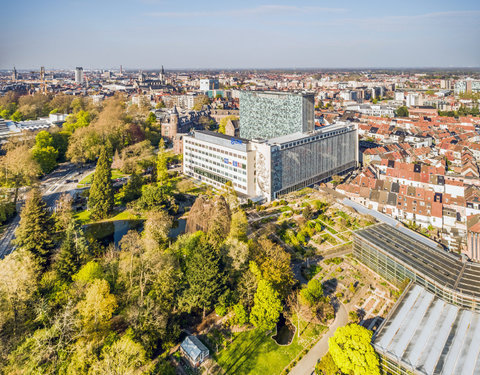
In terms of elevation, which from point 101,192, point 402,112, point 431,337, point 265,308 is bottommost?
point 431,337

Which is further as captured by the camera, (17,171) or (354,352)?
(17,171)

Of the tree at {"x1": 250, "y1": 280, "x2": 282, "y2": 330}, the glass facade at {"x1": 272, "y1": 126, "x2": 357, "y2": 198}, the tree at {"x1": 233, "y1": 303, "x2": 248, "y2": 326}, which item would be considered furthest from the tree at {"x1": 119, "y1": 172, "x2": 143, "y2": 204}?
the tree at {"x1": 250, "y1": 280, "x2": 282, "y2": 330}

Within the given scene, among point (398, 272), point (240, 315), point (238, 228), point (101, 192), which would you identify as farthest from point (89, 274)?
point (398, 272)

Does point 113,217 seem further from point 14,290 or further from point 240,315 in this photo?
point 240,315

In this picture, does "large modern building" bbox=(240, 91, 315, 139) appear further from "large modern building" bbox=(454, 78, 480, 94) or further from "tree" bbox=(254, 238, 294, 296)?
"large modern building" bbox=(454, 78, 480, 94)

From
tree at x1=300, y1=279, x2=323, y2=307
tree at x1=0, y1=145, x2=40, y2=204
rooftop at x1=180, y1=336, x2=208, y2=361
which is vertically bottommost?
rooftop at x1=180, y1=336, x2=208, y2=361

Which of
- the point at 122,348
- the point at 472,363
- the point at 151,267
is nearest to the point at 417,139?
the point at 472,363

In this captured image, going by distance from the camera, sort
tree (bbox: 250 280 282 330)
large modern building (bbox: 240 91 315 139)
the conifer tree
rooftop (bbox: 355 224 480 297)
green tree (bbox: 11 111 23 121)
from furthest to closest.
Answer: green tree (bbox: 11 111 23 121) < large modern building (bbox: 240 91 315 139) < the conifer tree < rooftop (bbox: 355 224 480 297) < tree (bbox: 250 280 282 330)
